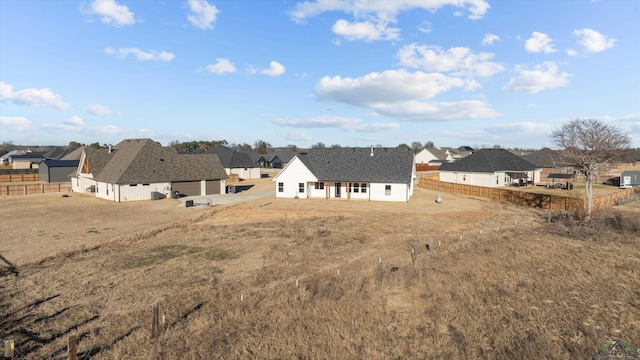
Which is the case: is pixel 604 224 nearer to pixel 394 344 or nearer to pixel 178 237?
pixel 394 344

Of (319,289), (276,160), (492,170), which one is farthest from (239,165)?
(319,289)

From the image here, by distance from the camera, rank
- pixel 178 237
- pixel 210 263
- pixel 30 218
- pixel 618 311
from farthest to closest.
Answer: pixel 30 218
pixel 178 237
pixel 210 263
pixel 618 311

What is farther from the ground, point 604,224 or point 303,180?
point 303,180

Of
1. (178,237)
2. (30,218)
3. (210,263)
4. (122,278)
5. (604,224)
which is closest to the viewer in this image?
(122,278)


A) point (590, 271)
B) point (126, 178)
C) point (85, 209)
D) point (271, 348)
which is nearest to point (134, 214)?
point (85, 209)

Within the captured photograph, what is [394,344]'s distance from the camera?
1117 centimetres

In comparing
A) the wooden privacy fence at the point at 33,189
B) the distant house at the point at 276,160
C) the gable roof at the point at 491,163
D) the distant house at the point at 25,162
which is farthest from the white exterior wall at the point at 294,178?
the distant house at the point at 25,162

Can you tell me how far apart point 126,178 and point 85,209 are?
20.6 ft

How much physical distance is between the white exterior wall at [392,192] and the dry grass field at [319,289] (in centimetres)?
1204

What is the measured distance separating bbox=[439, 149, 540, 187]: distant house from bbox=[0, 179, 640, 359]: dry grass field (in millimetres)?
29110

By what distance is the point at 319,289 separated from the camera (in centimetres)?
1507

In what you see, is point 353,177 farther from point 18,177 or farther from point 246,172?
point 18,177

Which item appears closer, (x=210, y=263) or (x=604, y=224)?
(x=210, y=263)

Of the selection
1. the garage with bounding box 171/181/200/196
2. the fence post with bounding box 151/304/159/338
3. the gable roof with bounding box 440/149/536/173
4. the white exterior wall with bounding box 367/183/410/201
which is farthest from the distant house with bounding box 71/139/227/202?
the gable roof with bounding box 440/149/536/173
